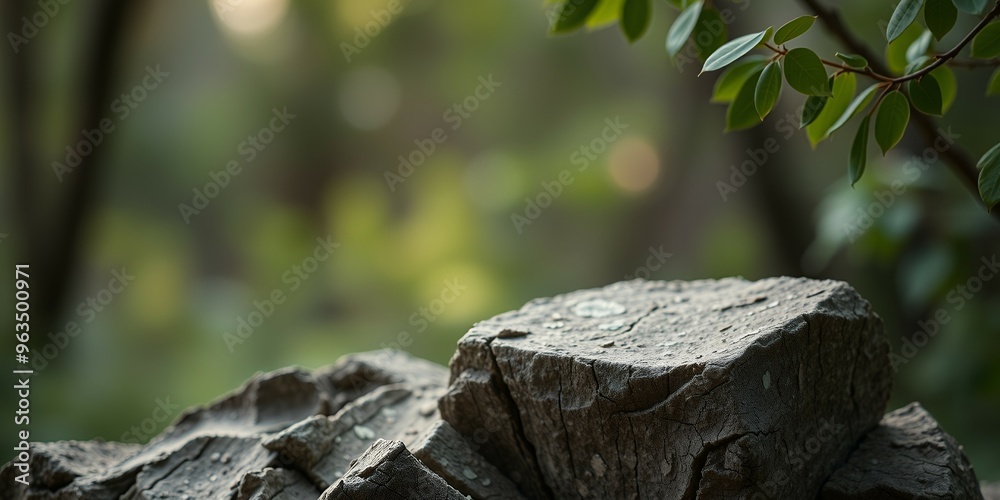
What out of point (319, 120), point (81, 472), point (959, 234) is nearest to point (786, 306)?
point (81, 472)

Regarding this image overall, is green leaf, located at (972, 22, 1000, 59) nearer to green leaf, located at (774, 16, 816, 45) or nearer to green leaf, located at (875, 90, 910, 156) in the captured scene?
green leaf, located at (875, 90, 910, 156)

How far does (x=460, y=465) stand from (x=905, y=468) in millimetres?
800

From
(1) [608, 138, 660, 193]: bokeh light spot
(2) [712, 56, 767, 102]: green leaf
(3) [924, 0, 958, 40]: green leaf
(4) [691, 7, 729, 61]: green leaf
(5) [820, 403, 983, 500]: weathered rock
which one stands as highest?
(1) [608, 138, 660, 193]: bokeh light spot

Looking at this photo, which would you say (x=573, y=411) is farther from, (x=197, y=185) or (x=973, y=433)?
(x=197, y=185)

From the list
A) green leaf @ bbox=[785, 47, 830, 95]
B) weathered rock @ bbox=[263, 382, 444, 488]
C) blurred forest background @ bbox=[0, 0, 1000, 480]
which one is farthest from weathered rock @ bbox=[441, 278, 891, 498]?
blurred forest background @ bbox=[0, 0, 1000, 480]

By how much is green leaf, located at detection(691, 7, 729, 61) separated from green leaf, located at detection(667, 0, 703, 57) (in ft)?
0.09

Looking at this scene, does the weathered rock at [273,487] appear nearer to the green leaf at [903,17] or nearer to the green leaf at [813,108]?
the green leaf at [813,108]

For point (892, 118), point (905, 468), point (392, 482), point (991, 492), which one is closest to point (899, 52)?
point (892, 118)

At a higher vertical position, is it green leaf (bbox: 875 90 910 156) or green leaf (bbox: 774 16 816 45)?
green leaf (bbox: 774 16 816 45)

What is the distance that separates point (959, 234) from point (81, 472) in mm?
2757

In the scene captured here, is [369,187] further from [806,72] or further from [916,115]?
[806,72]

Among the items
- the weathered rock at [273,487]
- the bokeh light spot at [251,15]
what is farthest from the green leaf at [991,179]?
the bokeh light spot at [251,15]

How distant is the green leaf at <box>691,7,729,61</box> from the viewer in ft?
4.91

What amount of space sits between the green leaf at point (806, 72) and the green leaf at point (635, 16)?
1.54ft
